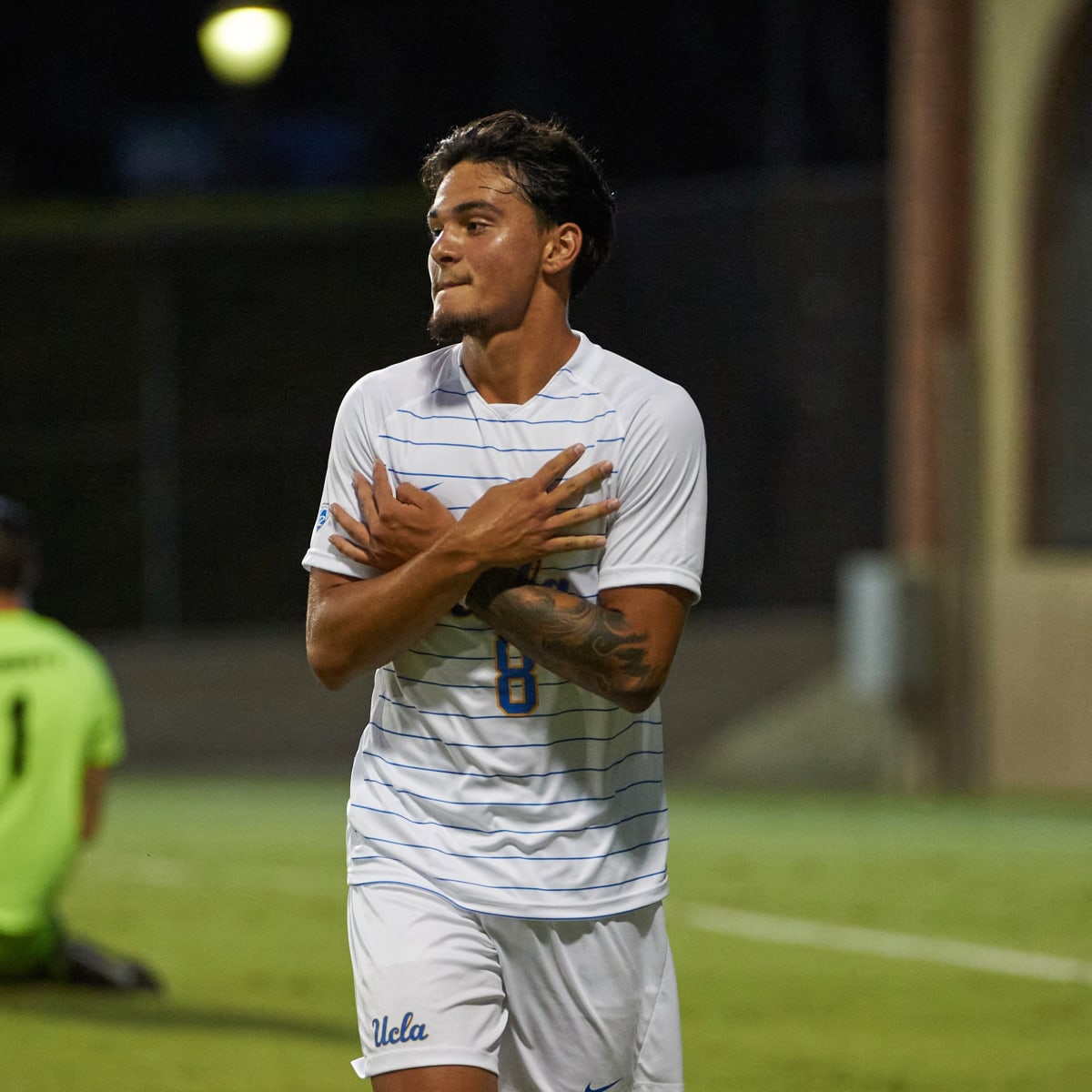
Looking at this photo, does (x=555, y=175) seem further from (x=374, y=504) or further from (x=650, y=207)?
(x=650, y=207)

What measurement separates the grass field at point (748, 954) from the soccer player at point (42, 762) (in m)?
0.17

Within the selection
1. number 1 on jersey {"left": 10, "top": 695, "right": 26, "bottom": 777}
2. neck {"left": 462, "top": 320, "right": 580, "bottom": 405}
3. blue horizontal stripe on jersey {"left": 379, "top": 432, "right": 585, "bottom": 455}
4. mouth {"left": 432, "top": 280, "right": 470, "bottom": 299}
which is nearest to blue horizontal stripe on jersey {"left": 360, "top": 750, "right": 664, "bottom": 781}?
blue horizontal stripe on jersey {"left": 379, "top": 432, "right": 585, "bottom": 455}

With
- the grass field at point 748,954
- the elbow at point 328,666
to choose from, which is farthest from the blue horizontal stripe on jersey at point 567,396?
the grass field at point 748,954

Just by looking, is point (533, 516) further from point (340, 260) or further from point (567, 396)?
point (340, 260)

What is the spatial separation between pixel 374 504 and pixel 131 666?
17.2 m

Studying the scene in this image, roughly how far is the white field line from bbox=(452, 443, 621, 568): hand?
511 cm

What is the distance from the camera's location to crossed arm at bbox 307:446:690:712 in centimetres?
327

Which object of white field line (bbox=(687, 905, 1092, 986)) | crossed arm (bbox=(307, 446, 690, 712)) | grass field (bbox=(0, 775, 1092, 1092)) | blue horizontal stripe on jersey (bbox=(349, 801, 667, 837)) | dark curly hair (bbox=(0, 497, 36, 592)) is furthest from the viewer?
white field line (bbox=(687, 905, 1092, 986))

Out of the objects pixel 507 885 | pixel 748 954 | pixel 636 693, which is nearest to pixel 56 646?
pixel 748 954

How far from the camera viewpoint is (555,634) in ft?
10.7

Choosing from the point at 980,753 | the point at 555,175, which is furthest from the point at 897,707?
the point at 555,175

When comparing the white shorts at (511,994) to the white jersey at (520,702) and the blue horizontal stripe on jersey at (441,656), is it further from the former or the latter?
the blue horizontal stripe on jersey at (441,656)

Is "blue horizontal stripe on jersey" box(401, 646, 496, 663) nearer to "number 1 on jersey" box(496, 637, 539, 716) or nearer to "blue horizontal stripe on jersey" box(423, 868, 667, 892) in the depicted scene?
"number 1 on jersey" box(496, 637, 539, 716)

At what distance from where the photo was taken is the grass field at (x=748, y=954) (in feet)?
20.7
